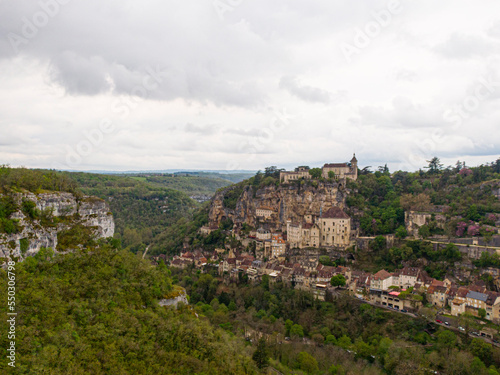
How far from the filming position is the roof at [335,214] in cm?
5416

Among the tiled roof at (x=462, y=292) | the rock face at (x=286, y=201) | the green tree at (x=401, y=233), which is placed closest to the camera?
the tiled roof at (x=462, y=292)

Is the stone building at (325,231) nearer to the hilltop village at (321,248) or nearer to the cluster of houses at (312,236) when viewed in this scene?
the cluster of houses at (312,236)

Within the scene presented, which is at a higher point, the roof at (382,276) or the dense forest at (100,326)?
the dense forest at (100,326)

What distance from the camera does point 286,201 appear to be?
63750mm

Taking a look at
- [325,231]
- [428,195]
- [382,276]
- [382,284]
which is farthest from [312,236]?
[428,195]

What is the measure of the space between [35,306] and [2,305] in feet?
4.87

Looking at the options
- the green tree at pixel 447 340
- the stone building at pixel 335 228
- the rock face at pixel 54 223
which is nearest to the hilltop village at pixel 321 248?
the stone building at pixel 335 228

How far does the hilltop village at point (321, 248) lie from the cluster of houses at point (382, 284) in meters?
0.09

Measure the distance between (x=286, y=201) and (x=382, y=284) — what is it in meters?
25.5

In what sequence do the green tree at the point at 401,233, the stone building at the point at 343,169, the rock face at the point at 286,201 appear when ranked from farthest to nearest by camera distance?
the stone building at the point at 343,169 < the rock face at the point at 286,201 < the green tree at the point at 401,233

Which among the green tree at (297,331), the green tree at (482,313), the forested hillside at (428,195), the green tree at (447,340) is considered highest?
the forested hillside at (428,195)

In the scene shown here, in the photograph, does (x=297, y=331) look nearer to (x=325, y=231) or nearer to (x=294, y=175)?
(x=325, y=231)

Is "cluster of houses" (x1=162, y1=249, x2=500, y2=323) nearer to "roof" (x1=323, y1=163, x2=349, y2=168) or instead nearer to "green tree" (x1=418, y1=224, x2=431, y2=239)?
"green tree" (x1=418, y1=224, x2=431, y2=239)

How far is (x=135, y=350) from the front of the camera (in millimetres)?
19562
